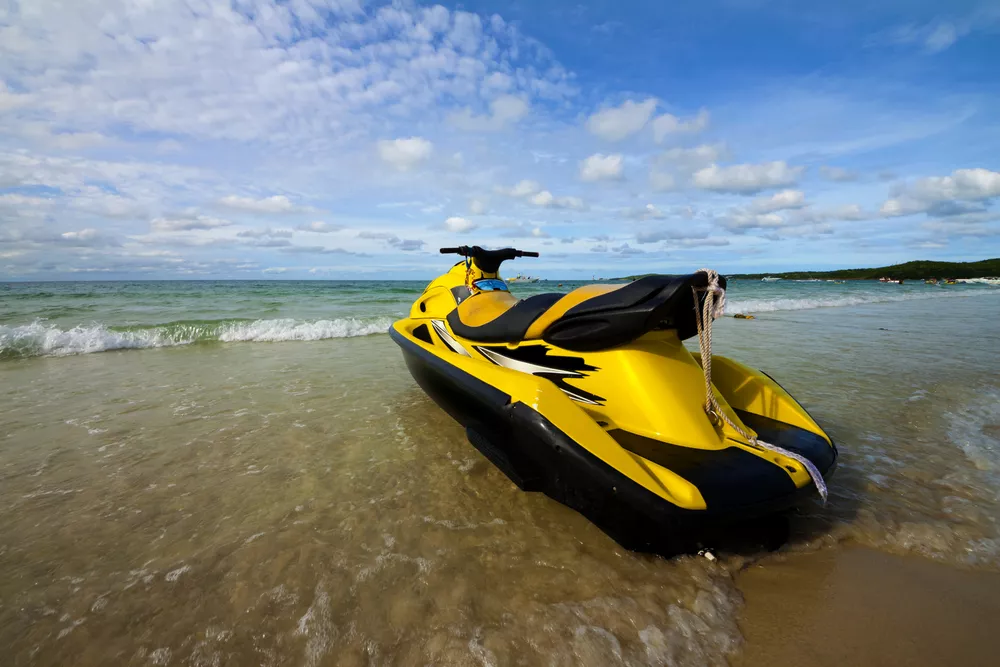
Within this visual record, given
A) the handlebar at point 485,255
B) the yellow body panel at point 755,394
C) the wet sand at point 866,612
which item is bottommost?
the wet sand at point 866,612

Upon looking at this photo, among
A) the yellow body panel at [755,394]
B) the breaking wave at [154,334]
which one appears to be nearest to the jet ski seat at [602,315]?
the yellow body panel at [755,394]

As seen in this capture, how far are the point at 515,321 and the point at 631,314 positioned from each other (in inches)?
33.2

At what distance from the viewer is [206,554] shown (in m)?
2.10

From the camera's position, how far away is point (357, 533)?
7.46 feet

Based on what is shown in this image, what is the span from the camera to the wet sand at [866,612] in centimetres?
156

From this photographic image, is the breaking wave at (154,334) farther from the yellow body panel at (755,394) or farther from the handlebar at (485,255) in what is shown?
the yellow body panel at (755,394)

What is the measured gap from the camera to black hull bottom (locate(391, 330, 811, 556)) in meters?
1.83

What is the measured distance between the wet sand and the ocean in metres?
0.08

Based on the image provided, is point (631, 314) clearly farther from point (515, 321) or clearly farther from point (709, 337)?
point (515, 321)

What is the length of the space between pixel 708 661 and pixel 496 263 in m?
3.39

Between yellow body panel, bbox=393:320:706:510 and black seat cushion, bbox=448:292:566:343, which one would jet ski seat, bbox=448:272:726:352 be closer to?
Result: black seat cushion, bbox=448:292:566:343

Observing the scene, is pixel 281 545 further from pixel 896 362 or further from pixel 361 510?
pixel 896 362

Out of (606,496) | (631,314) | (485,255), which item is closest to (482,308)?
(485,255)

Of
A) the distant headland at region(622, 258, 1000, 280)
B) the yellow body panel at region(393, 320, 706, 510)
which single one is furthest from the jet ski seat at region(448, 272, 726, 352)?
the distant headland at region(622, 258, 1000, 280)
